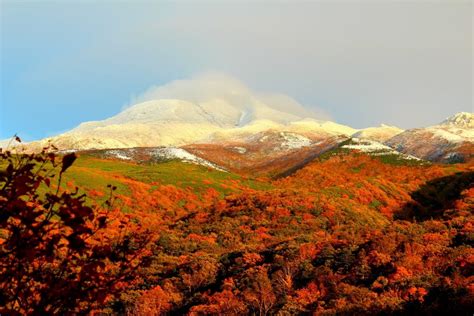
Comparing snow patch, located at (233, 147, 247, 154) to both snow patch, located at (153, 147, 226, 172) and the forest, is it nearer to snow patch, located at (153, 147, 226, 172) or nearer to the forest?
snow patch, located at (153, 147, 226, 172)

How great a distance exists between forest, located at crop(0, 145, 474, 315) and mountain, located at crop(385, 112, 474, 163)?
163 feet

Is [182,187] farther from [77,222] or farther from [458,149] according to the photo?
[458,149]

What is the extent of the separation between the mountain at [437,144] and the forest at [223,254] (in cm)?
4977

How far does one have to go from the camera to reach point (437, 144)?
135625mm

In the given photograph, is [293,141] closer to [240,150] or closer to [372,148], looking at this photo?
[240,150]

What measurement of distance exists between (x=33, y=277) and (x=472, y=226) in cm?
3447

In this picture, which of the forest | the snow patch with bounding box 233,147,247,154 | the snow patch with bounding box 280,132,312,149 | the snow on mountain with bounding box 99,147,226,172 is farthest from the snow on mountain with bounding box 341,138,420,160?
the snow patch with bounding box 280,132,312,149

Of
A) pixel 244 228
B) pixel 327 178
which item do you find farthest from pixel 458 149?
pixel 244 228

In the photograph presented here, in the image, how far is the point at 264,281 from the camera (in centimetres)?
2825

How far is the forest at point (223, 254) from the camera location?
7.06 m

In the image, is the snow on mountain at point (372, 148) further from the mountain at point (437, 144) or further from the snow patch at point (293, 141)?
the snow patch at point (293, 141)

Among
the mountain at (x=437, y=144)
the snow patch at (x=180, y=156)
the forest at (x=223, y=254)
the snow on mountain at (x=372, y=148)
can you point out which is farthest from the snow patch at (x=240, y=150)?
the forest at (x=223, y=254)

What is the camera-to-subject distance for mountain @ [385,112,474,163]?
373 feet

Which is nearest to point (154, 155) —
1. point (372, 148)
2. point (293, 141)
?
point (372, 148)
